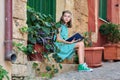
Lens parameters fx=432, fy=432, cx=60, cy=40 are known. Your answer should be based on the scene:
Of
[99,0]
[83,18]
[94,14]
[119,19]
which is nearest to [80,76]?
[83,18]

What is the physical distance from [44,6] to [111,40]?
2996 mm

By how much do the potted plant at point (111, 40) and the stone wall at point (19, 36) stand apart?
4566 millimetres

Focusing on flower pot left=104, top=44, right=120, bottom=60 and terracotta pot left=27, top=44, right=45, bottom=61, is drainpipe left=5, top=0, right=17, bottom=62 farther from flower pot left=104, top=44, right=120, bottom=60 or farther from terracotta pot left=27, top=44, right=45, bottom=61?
flower pot left=104, top=44, right=120, bottom=60

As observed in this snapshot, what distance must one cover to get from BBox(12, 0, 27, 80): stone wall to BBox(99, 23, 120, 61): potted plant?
457cm

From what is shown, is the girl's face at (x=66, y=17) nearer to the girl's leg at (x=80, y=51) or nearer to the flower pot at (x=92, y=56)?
the girl's leg at (x=80, y=51)

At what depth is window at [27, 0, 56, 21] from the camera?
8328 millimetres

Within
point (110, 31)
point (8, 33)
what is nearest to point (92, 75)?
point (8, 33)

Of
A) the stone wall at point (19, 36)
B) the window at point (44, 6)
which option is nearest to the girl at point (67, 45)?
A: the window at point (44, 6)

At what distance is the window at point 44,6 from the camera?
8.33 metres

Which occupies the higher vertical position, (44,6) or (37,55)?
(44,6)

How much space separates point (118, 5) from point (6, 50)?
7552 millimetres

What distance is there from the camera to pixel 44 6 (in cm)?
877

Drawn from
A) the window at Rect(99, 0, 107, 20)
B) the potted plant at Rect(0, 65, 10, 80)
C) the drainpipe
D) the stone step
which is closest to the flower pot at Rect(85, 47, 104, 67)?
the stone step

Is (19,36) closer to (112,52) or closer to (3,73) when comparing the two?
(3,73)
